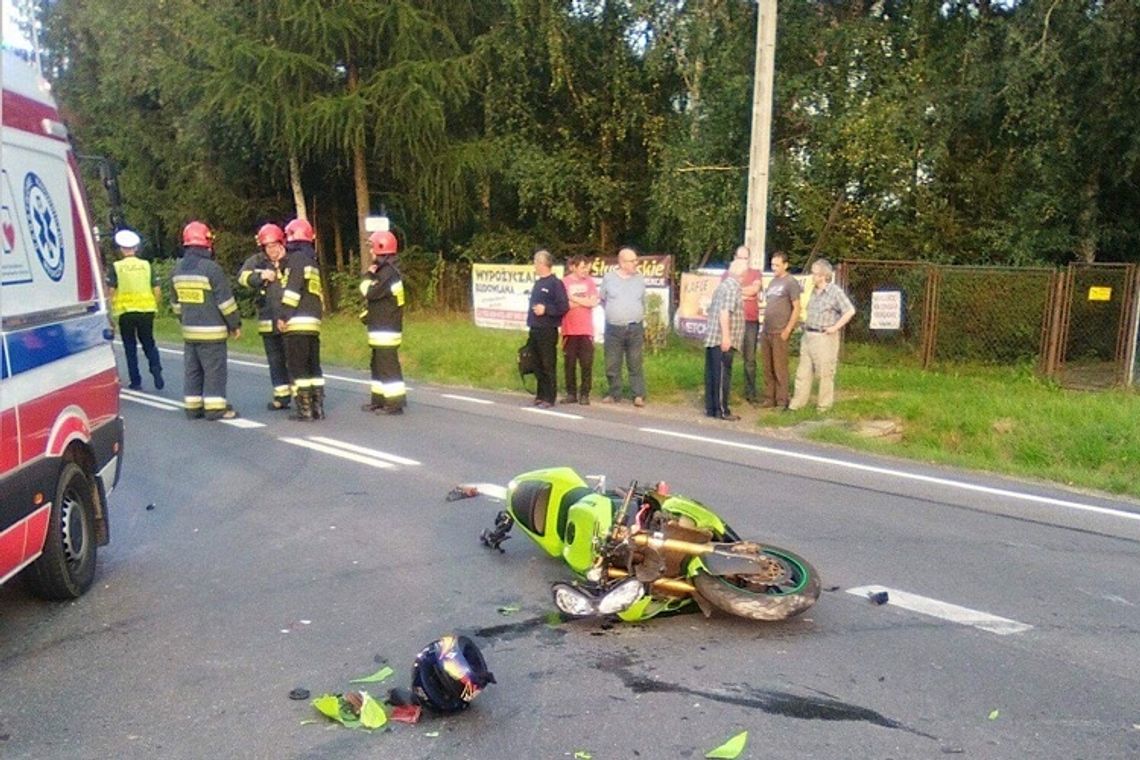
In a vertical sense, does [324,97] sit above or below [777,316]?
above

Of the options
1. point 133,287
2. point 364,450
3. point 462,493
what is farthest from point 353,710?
point 133,287

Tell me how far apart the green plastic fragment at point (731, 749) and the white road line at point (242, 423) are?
24.9 ft

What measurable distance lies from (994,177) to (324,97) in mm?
14388

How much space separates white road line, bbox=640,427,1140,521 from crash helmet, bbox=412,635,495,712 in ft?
17.6

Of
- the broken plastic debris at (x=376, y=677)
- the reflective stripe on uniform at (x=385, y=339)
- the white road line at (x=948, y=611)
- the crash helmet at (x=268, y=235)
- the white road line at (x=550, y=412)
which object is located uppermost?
the crash helmet at (x=268, y=235)

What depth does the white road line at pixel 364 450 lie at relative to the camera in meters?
8.59

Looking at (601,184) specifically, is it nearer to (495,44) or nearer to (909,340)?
(495,44)

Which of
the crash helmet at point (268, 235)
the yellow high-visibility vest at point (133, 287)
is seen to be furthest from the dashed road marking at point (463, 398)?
the yellow high-visibility vest at point (133, 287)

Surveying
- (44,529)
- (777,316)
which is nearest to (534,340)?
(777,316)

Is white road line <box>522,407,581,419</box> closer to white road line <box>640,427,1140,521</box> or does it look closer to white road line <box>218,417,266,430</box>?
white road line <box>640,427,1140,521</box>

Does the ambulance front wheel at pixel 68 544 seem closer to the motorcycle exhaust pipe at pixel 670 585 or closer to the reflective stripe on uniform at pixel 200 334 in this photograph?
the motorcycle exhaust pipe at pixel 670 585

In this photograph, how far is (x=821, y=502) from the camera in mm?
7383

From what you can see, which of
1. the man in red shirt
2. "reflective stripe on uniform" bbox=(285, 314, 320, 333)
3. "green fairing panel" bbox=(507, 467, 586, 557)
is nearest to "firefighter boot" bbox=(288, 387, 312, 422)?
"reflective stripe on uniform" bbox=(285, 314, 320, 333)

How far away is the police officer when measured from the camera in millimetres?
13414
